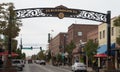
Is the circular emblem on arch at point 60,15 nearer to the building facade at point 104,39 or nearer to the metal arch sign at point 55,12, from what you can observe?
the metal arch sign at point 55,12

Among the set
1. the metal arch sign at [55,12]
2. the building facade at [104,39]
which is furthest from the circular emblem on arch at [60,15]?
the building facade at [104,39]

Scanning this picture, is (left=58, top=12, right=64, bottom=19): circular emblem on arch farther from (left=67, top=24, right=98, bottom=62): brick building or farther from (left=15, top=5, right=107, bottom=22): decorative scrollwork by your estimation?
(left=67, top=24, right=98, bottom=62): brick building

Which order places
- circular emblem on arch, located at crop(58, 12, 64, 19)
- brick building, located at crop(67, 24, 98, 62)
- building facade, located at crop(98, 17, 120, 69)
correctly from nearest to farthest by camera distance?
circular emblem on arch, located at crop(58, 12, 64, 19)
building facade, located at crop(98, 17, 120, 69)
brick building, located at crop(67, 24, 98, 62)

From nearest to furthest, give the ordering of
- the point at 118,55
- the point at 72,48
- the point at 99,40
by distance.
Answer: the point at 118,55 → the point at 99,40 → the point at 72,48

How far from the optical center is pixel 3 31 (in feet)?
115

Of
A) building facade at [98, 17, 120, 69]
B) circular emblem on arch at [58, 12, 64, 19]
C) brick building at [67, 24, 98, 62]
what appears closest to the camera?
circular emblem on arch at [58, 12, 64, 19]

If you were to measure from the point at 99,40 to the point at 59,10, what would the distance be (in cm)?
3070

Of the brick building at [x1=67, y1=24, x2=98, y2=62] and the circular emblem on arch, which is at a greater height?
the brick building at [x1=67, y1=24, x2=98, y2=62]

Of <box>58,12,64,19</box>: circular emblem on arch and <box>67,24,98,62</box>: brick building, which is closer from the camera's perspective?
<box>58,12,64,19</box>: circular emblem on arch

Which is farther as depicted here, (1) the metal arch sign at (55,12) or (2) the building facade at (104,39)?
(2) the building facade at (104,39)

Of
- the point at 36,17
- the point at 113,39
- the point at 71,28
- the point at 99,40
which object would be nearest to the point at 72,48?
the point at 71,28

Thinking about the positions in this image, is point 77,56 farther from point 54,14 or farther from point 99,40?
point 54,14

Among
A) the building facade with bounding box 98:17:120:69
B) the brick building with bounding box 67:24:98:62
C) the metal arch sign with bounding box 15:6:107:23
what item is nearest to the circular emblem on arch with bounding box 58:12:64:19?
the metal arch sign with bounding box 15:6:107:23

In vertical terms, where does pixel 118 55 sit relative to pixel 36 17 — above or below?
below
